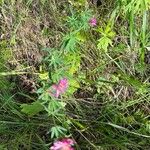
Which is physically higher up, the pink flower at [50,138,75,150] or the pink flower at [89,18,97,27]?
the pink flower at [89,18,97,27]

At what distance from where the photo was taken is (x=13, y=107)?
2.17 meters

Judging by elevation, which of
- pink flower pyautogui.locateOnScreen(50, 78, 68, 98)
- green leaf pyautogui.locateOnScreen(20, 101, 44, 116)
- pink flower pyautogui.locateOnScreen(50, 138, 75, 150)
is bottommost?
pink flower pyautogui.locateOnScreen(50, 138, 75, 150)

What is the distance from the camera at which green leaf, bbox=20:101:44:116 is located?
2045mm

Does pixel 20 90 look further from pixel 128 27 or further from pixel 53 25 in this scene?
pixel 128 27

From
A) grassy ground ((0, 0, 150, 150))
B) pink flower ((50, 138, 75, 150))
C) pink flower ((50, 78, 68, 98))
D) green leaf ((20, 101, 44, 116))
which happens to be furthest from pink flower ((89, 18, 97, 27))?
pink flower ((50, 138, 75, 150))

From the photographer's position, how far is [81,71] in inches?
89.4

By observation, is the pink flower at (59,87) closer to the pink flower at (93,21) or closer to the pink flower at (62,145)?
the pink flower at (62,145)

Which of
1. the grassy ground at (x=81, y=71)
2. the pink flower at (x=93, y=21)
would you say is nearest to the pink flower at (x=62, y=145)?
the grassy ground at (x=81, y=71)

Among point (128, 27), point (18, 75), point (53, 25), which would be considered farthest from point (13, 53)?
point (128, 27)

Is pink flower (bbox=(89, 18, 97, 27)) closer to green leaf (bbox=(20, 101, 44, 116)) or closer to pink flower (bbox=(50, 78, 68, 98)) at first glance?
pink flower (bbox=(50, 78, 68, 98))

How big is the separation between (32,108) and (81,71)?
0.37 m

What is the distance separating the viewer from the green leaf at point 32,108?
205cm

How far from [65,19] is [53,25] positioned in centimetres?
9

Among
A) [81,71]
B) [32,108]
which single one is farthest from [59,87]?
[81,71]
